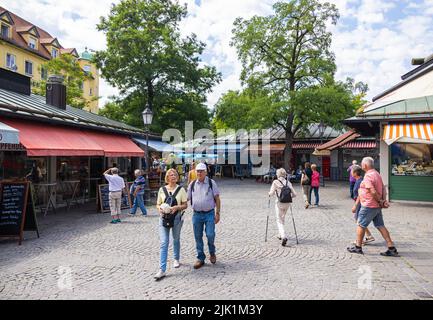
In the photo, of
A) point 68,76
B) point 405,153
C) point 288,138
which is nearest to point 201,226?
point 405,153

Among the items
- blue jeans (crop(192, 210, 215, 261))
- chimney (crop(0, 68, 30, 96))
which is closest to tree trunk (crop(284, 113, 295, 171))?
Answer: chimney (crop(0, 68, 30, 96))

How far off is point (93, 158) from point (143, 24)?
15.7 metres

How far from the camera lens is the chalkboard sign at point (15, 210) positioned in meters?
7.53

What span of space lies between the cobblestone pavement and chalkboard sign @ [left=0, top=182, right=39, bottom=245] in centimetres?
38

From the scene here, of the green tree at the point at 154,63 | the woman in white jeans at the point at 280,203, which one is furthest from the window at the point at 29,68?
the woman in white jeans at the point at 280,203

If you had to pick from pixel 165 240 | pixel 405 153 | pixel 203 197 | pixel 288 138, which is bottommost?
pixel 165 240

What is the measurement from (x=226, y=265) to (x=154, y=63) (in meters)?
22.3

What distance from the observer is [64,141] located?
10594 mm

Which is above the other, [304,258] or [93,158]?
[93,158]

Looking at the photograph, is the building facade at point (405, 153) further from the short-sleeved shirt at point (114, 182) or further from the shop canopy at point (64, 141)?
the shop canopy at point (64, 141)

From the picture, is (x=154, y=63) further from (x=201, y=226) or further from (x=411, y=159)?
(x=201, y=226)
